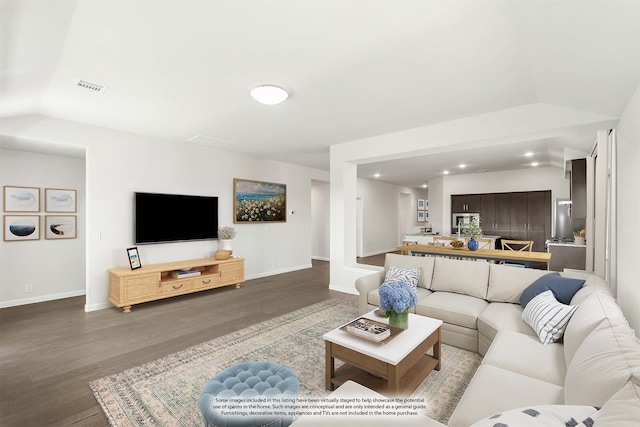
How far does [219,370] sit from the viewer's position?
8.16 ft

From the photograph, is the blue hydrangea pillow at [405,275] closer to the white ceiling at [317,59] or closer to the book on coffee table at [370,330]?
the book on coffee table at [370,330]

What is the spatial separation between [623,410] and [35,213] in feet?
20.9

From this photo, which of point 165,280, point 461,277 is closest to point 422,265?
point 461,277

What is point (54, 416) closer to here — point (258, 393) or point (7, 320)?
point (258, 393)

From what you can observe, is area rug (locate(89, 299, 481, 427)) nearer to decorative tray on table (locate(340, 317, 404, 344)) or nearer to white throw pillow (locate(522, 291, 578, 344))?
decorative tray on table (locate(340, 317, 404, 344))

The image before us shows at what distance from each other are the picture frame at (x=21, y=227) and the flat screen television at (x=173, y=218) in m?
1.52

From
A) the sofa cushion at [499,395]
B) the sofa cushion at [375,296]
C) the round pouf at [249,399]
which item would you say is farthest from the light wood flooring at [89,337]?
the sofa cushion at [499,395]

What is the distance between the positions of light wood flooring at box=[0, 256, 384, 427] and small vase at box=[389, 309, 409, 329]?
1940 mm

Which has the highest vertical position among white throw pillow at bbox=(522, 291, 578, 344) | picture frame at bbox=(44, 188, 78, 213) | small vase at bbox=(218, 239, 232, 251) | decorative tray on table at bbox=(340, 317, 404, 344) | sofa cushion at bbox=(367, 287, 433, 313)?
picture frame at bbox=(44, 188, 78, 213)

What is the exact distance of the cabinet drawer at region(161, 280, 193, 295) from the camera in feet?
14.4

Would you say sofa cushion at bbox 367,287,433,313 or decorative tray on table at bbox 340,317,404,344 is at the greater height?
decorative tray on table at bbox 340,317,404,344

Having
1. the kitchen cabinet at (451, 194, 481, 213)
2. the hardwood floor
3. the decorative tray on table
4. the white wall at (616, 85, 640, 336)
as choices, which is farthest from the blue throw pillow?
the kitchen cabinet at (451, 194, 481, 213)

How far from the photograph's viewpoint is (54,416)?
6.41 feet

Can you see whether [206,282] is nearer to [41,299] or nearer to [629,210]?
[41,299]
